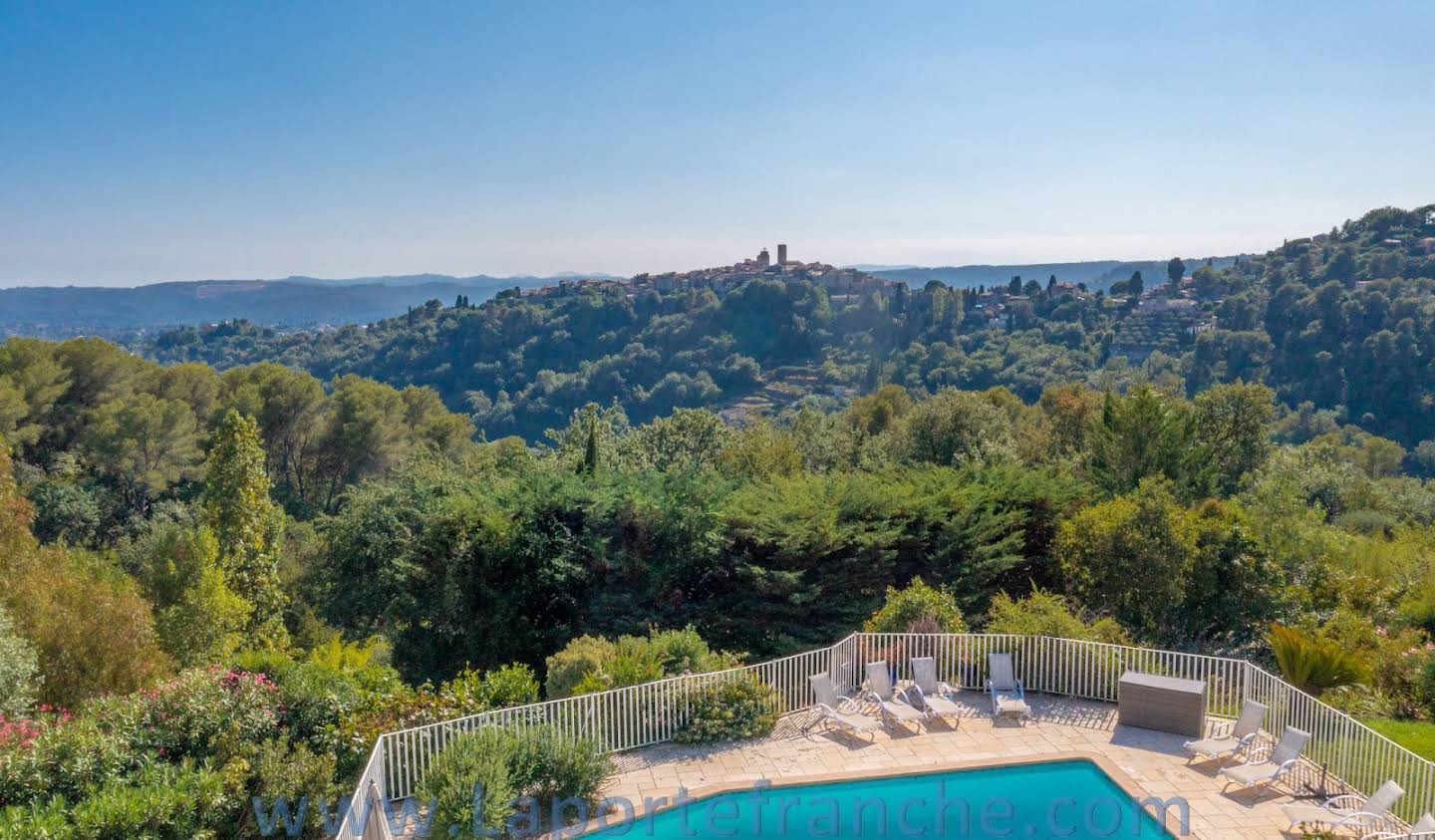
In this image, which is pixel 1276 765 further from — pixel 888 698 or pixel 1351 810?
pixel 888 698

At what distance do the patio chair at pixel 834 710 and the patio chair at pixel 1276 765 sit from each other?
3.63m

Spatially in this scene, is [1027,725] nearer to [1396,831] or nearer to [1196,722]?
[1196,722]

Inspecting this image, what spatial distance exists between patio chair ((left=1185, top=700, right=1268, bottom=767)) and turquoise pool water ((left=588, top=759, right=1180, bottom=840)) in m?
1.08

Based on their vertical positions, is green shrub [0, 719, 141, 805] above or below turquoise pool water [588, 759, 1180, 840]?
above

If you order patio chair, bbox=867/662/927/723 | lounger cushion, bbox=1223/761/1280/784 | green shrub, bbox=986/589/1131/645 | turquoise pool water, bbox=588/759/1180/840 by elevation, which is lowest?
turquoise pool water, bbox=588/759/1180/840

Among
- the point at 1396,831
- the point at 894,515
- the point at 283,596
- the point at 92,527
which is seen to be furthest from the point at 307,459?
the point at 1396,831

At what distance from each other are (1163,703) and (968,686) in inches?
91.9

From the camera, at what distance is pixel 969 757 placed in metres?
9.49

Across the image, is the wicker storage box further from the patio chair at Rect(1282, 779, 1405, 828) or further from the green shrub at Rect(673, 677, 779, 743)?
the green shrub at Rect(673, 677, 779, 743)

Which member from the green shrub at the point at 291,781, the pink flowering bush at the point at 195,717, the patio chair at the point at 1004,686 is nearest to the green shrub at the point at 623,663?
the green shrub at the point at 291,781

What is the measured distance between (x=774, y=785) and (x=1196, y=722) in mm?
4933

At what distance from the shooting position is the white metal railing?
8125 mm

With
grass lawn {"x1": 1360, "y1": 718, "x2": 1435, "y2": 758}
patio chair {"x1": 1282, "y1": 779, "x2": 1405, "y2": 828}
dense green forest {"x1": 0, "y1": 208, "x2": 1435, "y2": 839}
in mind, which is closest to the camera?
patio chair {"x1": 1282, "y1": 779, "x2": 1405, "y2": 828}

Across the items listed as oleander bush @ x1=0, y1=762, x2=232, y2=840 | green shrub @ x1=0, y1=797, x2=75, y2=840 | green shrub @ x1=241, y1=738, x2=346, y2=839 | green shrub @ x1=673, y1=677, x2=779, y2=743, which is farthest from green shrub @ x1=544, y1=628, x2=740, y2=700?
green shrub @ x1=0, y1=797, x2=75, y2=840
